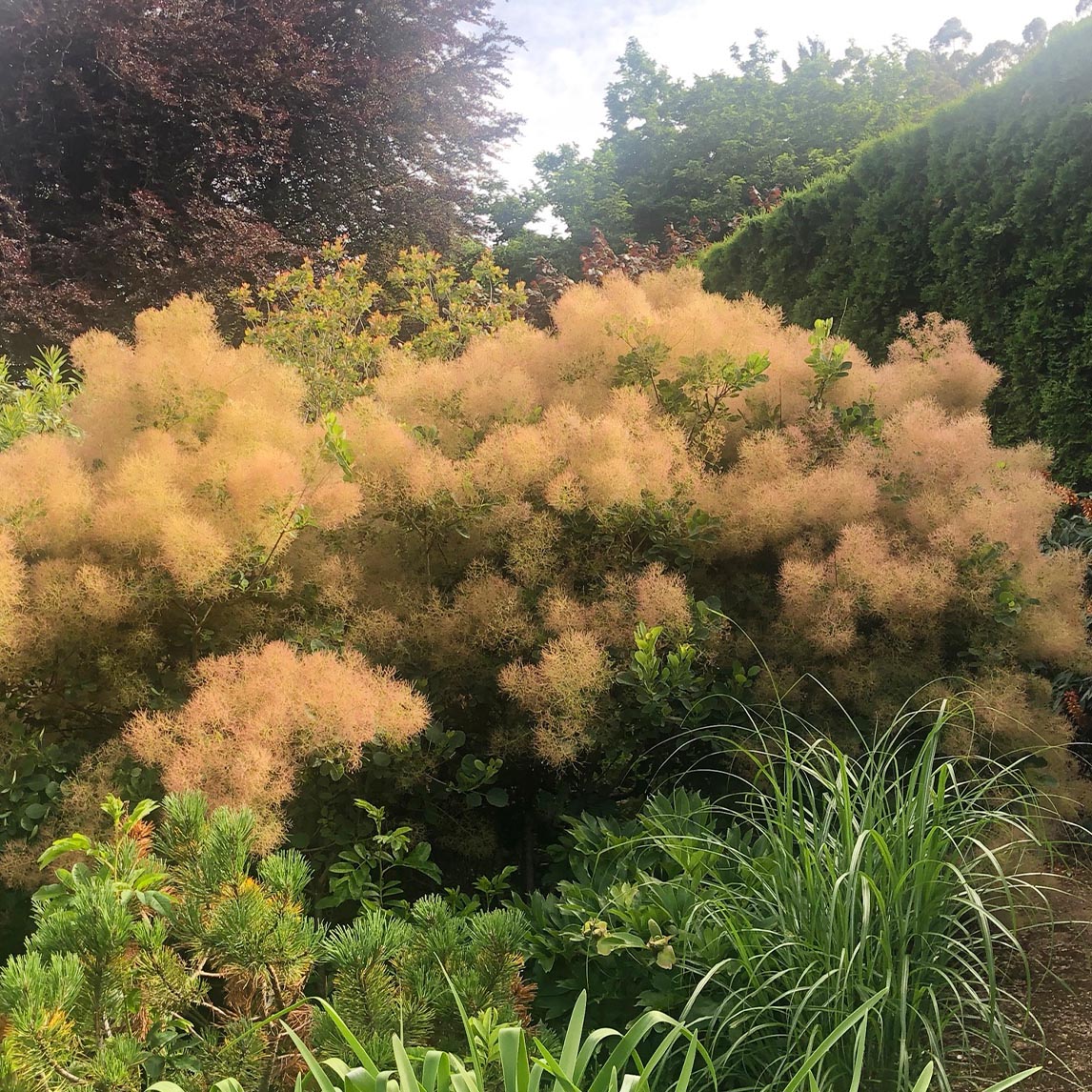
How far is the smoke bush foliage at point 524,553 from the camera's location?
219 cm

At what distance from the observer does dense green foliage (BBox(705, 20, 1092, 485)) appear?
5.30m

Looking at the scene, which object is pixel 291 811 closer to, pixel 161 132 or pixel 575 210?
pixel 161 132

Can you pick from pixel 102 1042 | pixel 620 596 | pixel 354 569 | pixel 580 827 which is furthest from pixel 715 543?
pixel 102 1042

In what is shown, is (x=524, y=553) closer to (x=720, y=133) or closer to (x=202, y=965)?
(x=202, y=965)

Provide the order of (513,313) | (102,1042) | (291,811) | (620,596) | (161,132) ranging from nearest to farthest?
(102,1042)
(291,811)
(620,596)
(513,313)
(161,132)

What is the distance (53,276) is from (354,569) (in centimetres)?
984

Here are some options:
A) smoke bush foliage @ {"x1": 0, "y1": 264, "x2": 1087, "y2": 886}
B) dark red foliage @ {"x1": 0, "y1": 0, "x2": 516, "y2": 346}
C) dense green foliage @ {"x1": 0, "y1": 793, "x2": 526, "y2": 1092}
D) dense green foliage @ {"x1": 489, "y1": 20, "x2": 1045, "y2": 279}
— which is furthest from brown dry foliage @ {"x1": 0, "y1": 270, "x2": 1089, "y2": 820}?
dense green foliage @ {"x1": 489, "y1": 20, "x2": 1045, "y2": 279}

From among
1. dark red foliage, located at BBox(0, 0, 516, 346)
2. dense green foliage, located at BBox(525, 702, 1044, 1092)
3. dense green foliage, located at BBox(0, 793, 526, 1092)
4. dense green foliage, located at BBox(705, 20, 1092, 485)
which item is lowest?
dense green foliage, located at BBox(525, 702, 1044, 1092)

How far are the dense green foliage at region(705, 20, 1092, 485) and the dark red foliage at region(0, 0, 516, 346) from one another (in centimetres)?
705

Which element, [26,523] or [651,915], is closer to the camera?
[651,915]

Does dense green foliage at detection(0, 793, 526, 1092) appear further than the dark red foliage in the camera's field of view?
No

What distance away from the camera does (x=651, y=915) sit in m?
1.84

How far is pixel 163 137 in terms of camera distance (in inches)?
433

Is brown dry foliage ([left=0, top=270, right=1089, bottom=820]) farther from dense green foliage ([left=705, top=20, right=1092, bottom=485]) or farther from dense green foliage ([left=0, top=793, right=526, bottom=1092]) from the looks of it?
dense green foliage ([left=705, top=20, right=1092, bottom=485])
